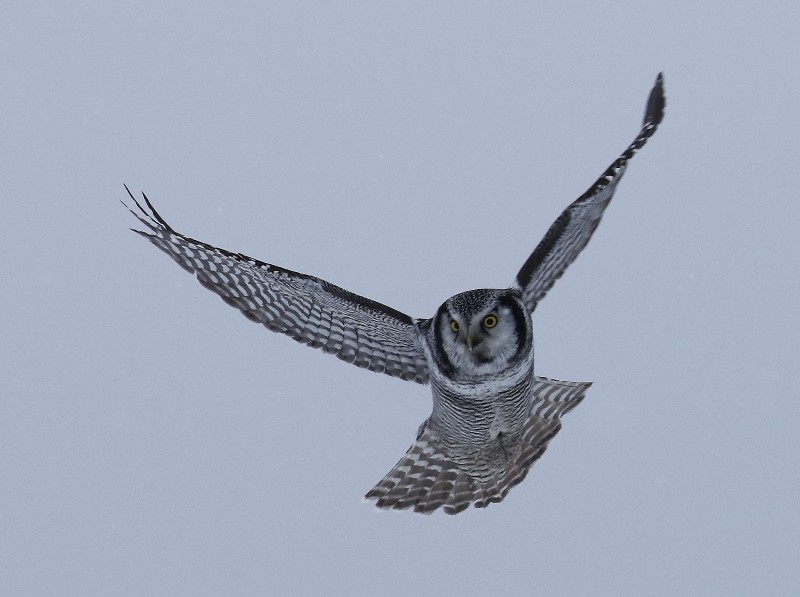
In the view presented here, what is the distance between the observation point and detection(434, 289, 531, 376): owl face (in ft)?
20.1

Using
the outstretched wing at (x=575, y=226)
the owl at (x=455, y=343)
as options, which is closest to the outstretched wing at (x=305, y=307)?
the owl at (x=455, y=343)

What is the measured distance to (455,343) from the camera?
6285 millimetres

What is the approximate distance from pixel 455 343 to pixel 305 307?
44.6 inches

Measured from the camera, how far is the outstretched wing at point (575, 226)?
672 centimetres

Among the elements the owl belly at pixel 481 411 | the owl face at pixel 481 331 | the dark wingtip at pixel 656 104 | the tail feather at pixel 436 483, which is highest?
the dark wingtip at pixel 656 104

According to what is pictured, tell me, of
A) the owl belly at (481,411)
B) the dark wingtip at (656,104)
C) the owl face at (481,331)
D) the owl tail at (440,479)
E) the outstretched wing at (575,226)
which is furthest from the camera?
the owl tail at (440,479)

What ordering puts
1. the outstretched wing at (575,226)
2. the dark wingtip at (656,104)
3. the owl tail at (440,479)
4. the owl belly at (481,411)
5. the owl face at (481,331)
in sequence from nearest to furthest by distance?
the owl face at (481,331) < the owl belly at (481,411) < the outstretched wing at (575,226) < the dark wingtip at (656,104) < the owl tail at (440,479)

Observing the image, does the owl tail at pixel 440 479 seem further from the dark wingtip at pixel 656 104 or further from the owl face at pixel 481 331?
the dark wingtip at pixel 656 104

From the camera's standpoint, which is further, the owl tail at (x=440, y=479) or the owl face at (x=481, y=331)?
the owl tail at (x=440, y=479)

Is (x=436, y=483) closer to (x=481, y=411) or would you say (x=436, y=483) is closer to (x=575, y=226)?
(x=481, y=411)

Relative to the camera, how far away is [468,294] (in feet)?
20.4

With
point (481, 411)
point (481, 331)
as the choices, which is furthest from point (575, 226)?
point (481, 411)

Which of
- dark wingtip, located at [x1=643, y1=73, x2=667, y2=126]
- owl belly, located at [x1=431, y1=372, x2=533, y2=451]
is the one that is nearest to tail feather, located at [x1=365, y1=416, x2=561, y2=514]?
owl belly, located at [x1=431, y1=372, x2=533, y2=451]

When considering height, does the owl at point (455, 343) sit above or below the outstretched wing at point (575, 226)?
below
